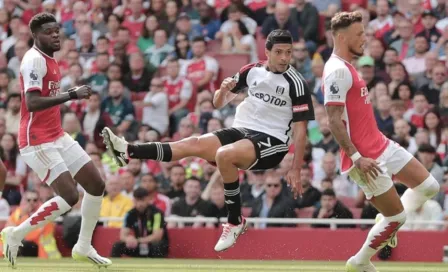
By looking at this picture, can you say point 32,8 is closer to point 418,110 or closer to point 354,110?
point 418,110

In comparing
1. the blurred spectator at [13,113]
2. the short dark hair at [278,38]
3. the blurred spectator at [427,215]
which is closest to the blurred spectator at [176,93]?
the blurred spectator at [13,113]

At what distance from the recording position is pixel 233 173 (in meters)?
12.1

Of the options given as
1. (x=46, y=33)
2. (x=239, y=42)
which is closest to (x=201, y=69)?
(x=239, y=42)

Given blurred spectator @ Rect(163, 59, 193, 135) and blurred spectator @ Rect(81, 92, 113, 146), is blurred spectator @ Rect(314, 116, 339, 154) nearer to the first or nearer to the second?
blurred spectator @ Rect(163, 59, 193, 135)

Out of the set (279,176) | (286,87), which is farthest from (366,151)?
(279,176)

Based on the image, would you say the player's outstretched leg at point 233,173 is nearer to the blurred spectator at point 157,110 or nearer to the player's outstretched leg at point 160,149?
the player's outstretched leg at point 160,149

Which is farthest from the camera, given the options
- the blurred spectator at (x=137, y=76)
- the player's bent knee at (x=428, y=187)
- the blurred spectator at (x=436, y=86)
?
the blurred spectator at (x=137, y=76)

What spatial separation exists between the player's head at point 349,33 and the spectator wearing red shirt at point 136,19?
1004 cm

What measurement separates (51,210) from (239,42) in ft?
25.8

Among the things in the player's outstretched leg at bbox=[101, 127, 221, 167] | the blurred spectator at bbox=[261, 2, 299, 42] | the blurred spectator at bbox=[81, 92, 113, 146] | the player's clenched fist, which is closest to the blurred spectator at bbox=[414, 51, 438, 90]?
the blurred spectator at bbox=[261, 2, 299, 42]

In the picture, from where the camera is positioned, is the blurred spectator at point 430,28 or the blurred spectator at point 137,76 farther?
the blurred spectator at point 137,76

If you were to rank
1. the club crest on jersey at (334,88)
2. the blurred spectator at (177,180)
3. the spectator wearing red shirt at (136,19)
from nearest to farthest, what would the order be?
the club crest on jersey at (334,88) → the blurred spectator at (177,180) → the spectator wearing red shirt at (136,19)

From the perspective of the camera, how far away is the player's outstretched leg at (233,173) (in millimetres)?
12000

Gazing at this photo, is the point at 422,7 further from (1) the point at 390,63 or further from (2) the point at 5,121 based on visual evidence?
(2) the point at 5,121
